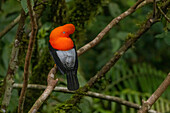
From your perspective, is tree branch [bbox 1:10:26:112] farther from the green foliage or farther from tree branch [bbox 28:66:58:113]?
the green foliage

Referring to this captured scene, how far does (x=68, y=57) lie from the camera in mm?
1452

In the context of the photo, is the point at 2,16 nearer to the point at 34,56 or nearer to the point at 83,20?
the point at 34,56

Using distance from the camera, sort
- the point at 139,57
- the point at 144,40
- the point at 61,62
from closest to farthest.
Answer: the point at 61,62, the point at 144,40, the point at 139,57

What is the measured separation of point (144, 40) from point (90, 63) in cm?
80

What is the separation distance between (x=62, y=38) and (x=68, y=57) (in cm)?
10

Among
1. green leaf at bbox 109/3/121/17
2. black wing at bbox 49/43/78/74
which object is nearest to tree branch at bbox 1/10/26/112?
black wing at bbox 49/43/78/74

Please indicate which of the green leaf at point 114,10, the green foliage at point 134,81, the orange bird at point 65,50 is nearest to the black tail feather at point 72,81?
the orange bird at point 65,50

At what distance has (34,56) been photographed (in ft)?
7.52

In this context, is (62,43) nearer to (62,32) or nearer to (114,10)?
(62,32)

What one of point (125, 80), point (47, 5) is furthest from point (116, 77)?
point (47, 5)

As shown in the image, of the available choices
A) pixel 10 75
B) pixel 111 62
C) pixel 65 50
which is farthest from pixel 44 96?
pixel 111 62

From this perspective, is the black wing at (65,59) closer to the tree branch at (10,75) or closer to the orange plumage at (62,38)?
the orange plumage at (62,38)

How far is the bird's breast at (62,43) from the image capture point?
1.44m

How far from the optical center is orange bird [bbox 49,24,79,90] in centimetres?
145
